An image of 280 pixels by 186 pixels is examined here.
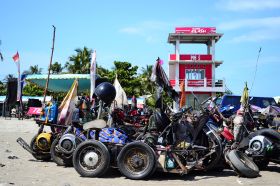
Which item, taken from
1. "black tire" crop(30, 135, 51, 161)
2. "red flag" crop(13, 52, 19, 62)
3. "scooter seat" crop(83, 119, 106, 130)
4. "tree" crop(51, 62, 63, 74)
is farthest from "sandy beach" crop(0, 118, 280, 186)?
"tree" crop(51, 62, 63, 74)

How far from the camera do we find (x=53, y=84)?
2736 cm

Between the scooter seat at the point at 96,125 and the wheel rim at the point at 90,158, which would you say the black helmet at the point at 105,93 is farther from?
the wheel rim at the point at 90,158

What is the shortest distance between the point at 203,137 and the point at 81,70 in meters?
46.5

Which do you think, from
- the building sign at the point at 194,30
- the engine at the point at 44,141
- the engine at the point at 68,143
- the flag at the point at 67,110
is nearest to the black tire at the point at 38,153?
the engine at the point at 44,141

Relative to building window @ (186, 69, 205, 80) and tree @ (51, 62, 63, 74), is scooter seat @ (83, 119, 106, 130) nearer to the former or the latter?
building window @ (186, 69, 205, 80)

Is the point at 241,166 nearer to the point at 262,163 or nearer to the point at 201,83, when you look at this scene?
the point at 262,163

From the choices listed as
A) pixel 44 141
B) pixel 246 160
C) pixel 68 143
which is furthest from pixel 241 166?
pixel 44 141

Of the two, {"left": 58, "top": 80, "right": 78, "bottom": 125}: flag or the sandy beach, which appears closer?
the sandy beach

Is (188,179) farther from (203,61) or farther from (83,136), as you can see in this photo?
(203,61)

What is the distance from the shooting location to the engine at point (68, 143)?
8172 millimetres

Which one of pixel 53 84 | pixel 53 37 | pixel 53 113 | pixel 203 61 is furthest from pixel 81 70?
pixel 53 113

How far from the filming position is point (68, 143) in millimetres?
8227

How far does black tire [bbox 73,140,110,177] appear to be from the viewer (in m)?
7.33

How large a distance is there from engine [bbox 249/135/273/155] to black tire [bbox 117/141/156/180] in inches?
92.8
